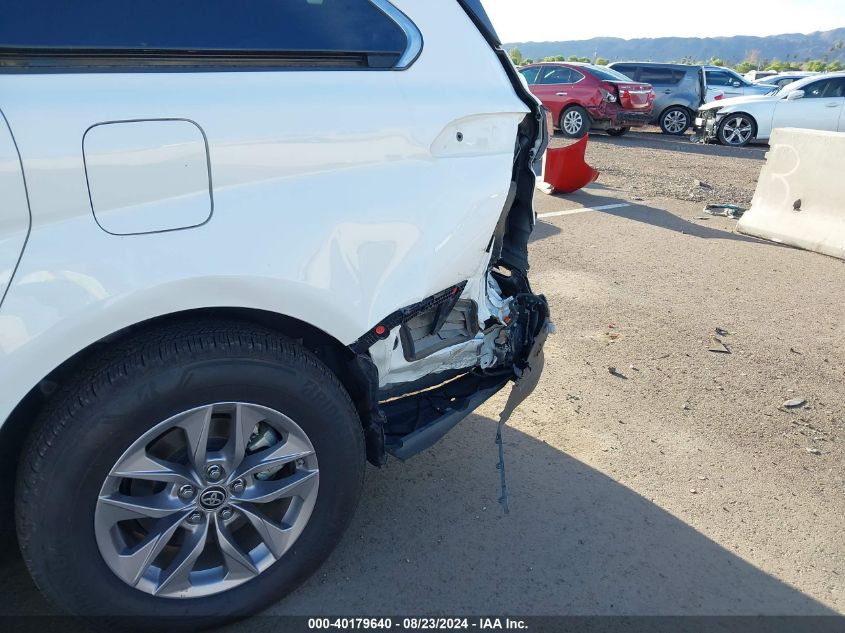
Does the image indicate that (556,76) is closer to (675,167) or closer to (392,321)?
(675,167)

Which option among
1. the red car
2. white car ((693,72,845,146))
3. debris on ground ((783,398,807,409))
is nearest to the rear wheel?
the red car

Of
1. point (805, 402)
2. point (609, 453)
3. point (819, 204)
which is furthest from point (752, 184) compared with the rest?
point (609, 453)

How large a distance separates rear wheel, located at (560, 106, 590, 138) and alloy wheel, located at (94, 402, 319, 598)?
1461 centimetres

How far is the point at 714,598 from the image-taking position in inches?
104

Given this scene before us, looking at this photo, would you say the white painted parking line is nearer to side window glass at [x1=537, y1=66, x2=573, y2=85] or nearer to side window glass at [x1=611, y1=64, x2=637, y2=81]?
side window glass at [x1=537, y1=66, x2=573, y2=85]

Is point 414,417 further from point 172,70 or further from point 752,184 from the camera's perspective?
point 752,184

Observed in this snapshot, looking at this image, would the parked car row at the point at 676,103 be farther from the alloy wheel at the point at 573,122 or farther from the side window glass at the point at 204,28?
the side window glass at the point at 204,28

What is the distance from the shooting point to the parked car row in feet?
45.8

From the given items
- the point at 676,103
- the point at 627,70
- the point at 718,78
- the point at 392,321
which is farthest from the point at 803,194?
the point at 718,78

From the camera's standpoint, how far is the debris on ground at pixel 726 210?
8.76m

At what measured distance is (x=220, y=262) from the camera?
1987mm

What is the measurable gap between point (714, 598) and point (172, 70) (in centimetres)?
265

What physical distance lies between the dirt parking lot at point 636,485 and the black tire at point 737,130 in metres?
10.5

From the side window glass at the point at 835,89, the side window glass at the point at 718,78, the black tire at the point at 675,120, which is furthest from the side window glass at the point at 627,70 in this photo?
the side window glass at the point at 835,89
